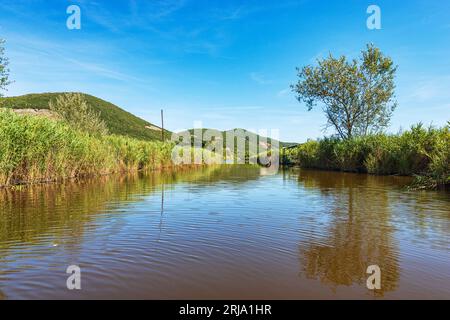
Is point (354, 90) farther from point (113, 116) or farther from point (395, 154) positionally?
point (113, 116)

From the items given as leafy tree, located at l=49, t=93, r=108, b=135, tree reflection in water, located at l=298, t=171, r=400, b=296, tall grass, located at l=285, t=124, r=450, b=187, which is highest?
leafy tree, located at l=49, t=93, r=108, b=135

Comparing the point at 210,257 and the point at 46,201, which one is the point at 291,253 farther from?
the point at 46,201

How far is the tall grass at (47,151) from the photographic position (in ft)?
44.2

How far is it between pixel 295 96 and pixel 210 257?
3350cm

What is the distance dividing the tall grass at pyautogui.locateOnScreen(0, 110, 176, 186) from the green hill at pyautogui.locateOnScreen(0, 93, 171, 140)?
255 ft

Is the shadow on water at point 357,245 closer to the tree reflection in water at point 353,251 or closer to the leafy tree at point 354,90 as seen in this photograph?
the tree reflection in water at point 353,251

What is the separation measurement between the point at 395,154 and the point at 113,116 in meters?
103

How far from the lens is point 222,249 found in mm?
5531

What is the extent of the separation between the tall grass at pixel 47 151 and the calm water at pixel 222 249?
4.07 m

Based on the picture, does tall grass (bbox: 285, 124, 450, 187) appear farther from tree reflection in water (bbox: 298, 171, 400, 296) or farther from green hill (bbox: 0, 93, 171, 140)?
green hill (bbox: 0, 93, 171, 140)

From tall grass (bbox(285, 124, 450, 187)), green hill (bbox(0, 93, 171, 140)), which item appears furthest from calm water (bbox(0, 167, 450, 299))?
green hill (bbox(0, 93, 171, 140))

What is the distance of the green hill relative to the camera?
101062 mm
